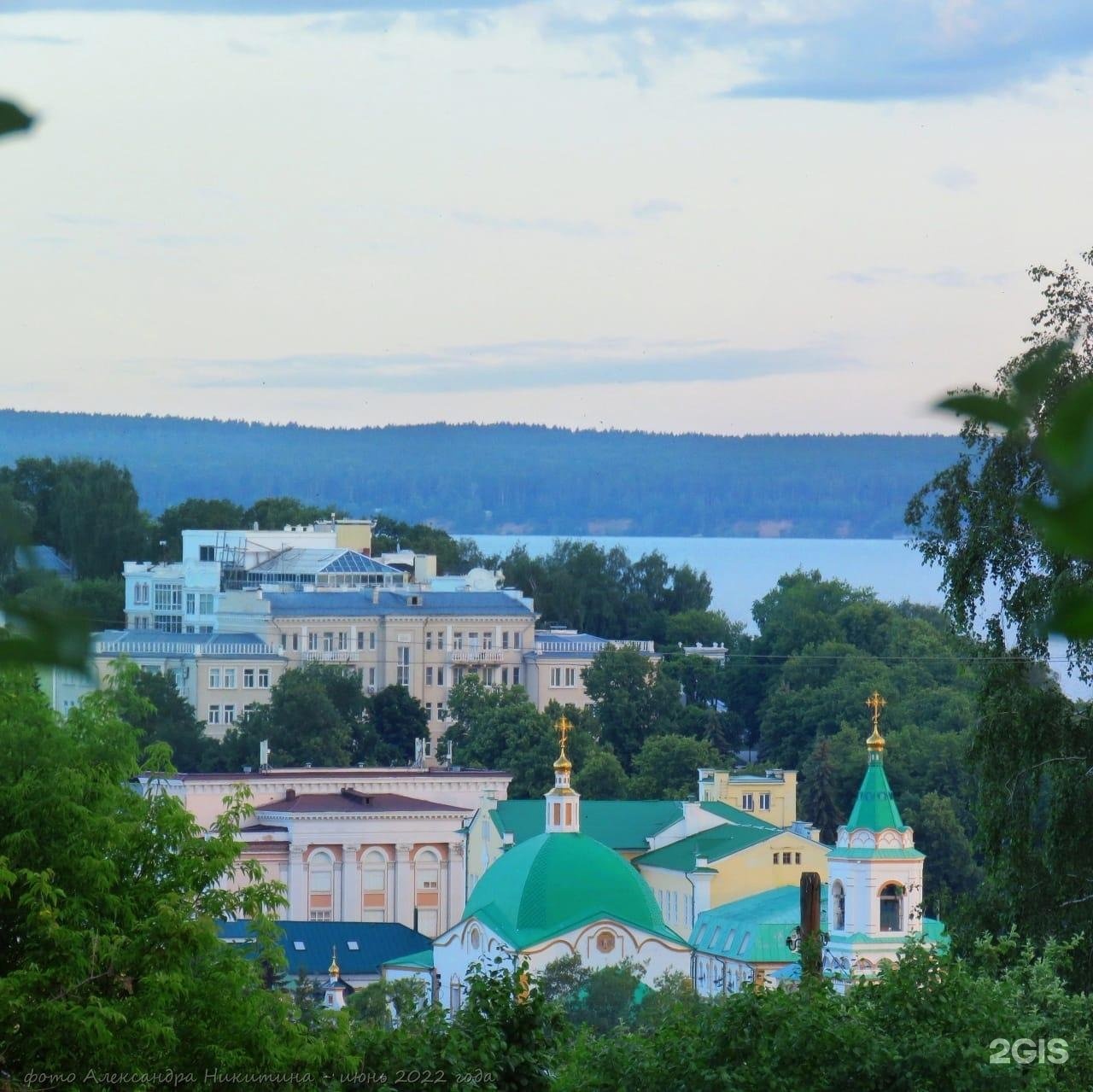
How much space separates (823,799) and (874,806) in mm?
20931

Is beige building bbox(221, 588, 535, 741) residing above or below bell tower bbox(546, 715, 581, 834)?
above

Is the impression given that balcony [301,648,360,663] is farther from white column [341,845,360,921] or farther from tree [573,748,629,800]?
white column [341,845,360,921]

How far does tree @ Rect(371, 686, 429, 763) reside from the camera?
2436 inches

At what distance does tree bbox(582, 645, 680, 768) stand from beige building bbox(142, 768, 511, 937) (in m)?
10.2

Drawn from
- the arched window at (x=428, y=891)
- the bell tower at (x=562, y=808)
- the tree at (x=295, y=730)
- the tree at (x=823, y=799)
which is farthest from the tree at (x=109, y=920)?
the tree at (x=295, y=730)

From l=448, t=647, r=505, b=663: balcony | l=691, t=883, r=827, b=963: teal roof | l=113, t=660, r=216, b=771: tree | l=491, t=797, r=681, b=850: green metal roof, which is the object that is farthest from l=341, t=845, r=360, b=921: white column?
l=448, t=647, r=505, b=663: balcony

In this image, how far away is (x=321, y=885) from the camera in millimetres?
48969

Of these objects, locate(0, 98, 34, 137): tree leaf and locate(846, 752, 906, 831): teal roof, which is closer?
locate(0, 98, 34, 137): tree leaf

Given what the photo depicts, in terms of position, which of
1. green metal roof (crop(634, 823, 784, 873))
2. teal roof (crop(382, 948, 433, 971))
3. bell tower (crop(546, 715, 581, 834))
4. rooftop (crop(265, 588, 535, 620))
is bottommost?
teal roof (crop(382, 948, 433, 971))

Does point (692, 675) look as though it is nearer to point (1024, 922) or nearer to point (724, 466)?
point (724, 466)

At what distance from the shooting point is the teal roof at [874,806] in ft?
102

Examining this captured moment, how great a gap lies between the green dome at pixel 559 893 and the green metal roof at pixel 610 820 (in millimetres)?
6913

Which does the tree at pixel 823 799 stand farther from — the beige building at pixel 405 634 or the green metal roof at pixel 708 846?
the beige building at pixel 405 634

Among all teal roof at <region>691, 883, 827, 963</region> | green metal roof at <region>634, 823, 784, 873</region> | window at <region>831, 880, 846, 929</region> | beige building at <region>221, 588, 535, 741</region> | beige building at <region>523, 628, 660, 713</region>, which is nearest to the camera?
window at <region>831, 880, 846, 929</region>
